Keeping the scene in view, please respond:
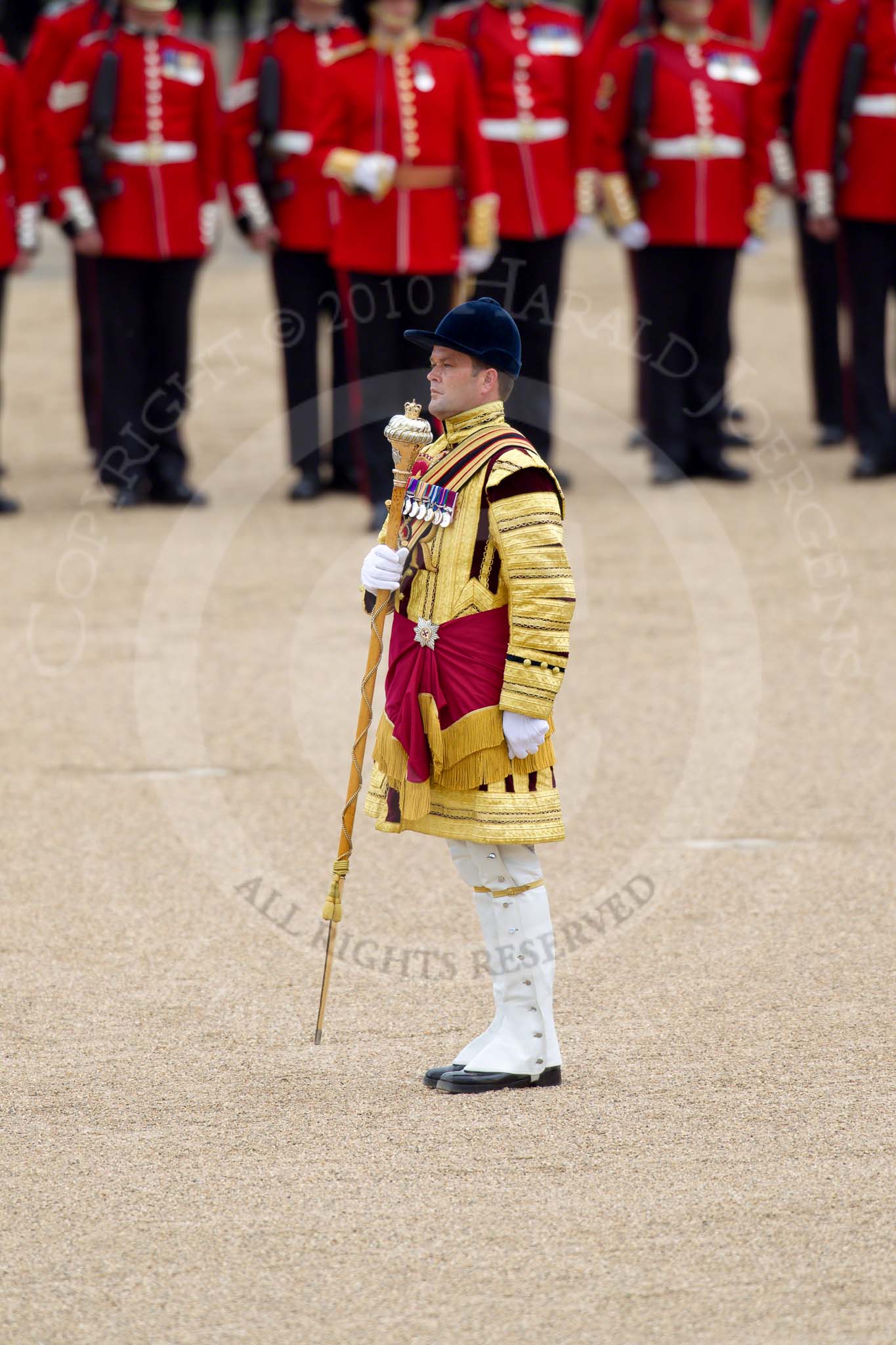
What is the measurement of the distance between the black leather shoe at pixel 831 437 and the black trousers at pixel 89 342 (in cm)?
306

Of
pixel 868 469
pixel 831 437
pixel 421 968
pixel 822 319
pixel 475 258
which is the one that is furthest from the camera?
pixel 831 437

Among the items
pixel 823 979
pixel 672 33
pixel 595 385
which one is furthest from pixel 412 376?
pixel 823 979

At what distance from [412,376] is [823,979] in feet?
13.5

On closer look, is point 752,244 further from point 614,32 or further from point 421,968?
point 421,968

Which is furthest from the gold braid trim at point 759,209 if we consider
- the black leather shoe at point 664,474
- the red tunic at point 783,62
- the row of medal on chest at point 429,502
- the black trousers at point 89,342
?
the row of medal on chest at point 429,502

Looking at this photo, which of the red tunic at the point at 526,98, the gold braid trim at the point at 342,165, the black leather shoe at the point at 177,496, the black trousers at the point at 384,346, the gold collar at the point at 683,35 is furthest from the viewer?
the black leather shoe at the point at 177,496

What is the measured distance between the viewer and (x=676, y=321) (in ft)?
25.7

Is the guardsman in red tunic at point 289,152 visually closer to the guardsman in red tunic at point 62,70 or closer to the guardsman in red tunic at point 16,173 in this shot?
the guardsman in red tunic at point 62,70

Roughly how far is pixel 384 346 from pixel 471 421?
13.6ft

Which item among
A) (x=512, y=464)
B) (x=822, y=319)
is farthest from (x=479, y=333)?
(x=822, y=319)

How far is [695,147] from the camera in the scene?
7566mm

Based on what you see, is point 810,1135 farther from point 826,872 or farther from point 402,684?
point 826,872

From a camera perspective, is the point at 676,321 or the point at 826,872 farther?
the point at 676,321

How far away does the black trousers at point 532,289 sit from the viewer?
25.2ft
